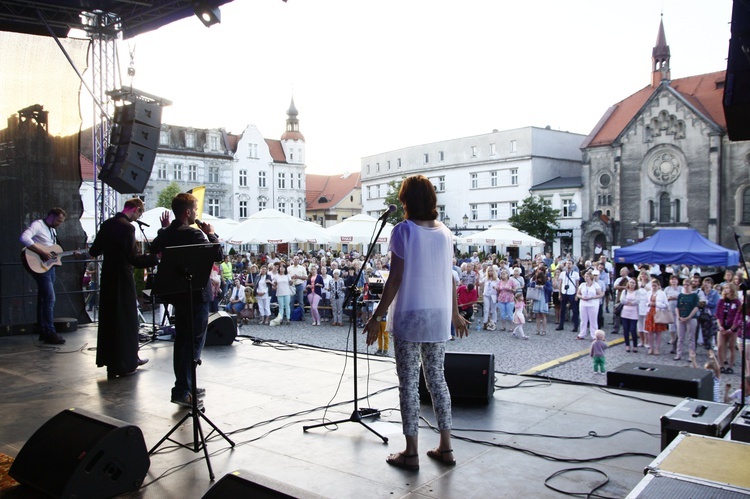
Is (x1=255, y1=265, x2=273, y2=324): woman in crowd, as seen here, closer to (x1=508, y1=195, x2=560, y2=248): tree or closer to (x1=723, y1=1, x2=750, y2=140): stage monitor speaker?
(x1=723, y1=1, x2=750, y2=140): stage monitor speaker

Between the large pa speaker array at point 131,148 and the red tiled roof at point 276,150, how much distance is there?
53.9 metres

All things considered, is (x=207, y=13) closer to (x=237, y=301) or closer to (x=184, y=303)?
(x=184, y=303)

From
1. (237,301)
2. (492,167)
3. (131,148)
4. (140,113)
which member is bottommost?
(237,301)

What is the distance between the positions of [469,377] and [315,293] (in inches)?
426

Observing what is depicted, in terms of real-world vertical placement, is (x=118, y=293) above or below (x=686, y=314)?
above

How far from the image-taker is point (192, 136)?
55.1 meters

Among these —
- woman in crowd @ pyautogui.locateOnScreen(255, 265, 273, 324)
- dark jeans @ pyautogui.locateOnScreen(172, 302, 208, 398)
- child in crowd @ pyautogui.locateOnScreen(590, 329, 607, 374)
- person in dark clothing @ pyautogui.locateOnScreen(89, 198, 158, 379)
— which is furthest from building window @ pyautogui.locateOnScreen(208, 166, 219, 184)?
dark jeans @ pyautogui.locateOnScreen(172, 302, 208, 398)

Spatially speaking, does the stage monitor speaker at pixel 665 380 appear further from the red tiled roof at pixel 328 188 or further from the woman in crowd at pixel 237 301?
the red tiled roof at pixel 328 188

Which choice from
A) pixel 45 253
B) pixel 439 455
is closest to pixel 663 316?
pixel 439 455

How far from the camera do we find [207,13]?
8.48 m

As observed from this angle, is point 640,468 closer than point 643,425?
Yes

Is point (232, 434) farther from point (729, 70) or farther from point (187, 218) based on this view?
point (729, 70)

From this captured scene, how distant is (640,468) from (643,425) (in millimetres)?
1022

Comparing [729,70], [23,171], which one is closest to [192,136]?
[23,171]
